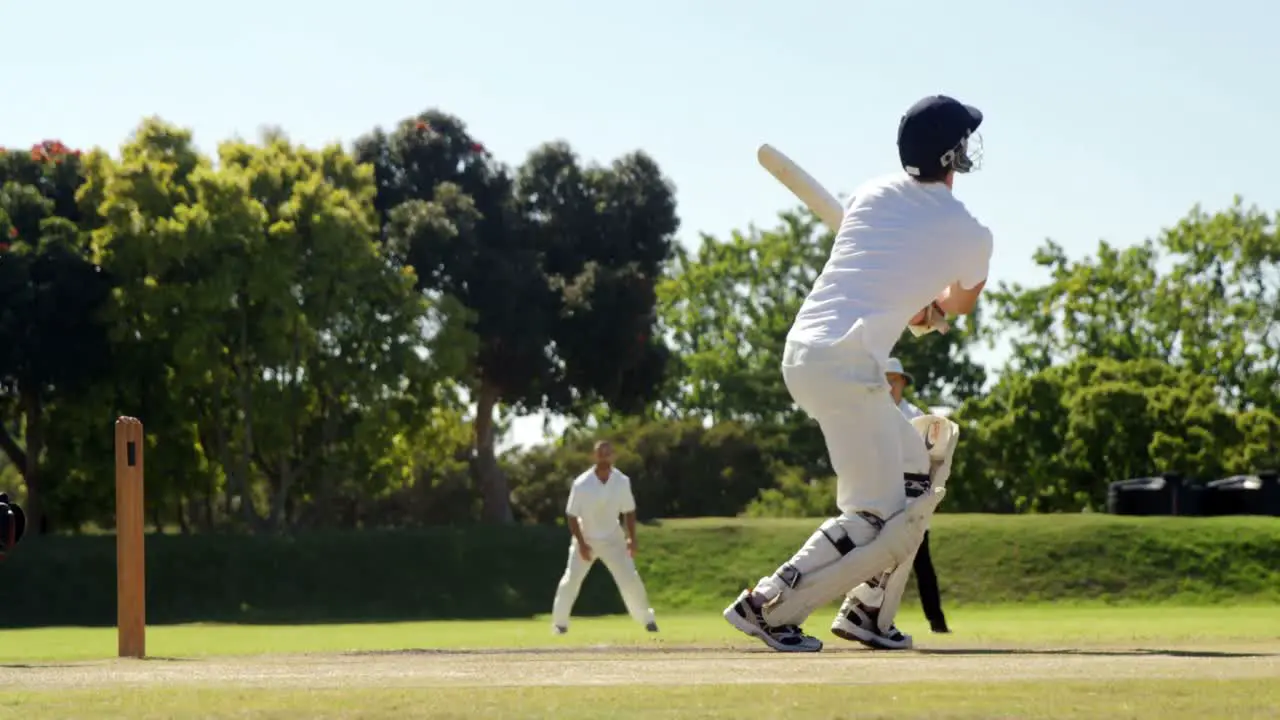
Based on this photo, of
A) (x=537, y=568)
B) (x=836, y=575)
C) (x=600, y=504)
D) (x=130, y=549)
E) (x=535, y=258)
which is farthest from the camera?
(x=535, y=258)

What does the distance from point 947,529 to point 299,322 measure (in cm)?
1501

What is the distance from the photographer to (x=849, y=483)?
9.44 metres

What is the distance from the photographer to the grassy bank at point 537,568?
3869 cm

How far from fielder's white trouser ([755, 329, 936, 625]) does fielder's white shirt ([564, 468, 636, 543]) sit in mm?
14786

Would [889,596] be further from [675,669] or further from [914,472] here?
[675,669]

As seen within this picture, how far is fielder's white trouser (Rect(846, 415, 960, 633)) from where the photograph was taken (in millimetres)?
10508

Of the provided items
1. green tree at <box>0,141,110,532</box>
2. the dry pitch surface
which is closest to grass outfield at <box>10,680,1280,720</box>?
the dry pitch surface

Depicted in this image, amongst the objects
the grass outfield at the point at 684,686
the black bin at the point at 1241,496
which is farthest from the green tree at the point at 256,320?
the grass outfield at the point at 684,686

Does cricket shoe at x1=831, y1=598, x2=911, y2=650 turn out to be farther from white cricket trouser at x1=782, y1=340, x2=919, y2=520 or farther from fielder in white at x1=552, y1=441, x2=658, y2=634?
fielder in white at x1=552, y1=441, x2=658, y2=634

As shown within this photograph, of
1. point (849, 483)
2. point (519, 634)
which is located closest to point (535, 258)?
point (519, 634)

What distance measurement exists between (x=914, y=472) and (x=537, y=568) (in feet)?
104

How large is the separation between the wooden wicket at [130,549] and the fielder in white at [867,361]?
14.5 ft

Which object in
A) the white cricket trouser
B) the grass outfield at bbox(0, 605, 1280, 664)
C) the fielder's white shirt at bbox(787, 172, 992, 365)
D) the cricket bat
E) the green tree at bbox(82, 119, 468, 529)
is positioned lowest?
the grass outfield at bbox(0, 605, 1280, 664)

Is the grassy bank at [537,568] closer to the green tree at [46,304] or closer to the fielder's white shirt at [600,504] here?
the green tree at [46,304]
